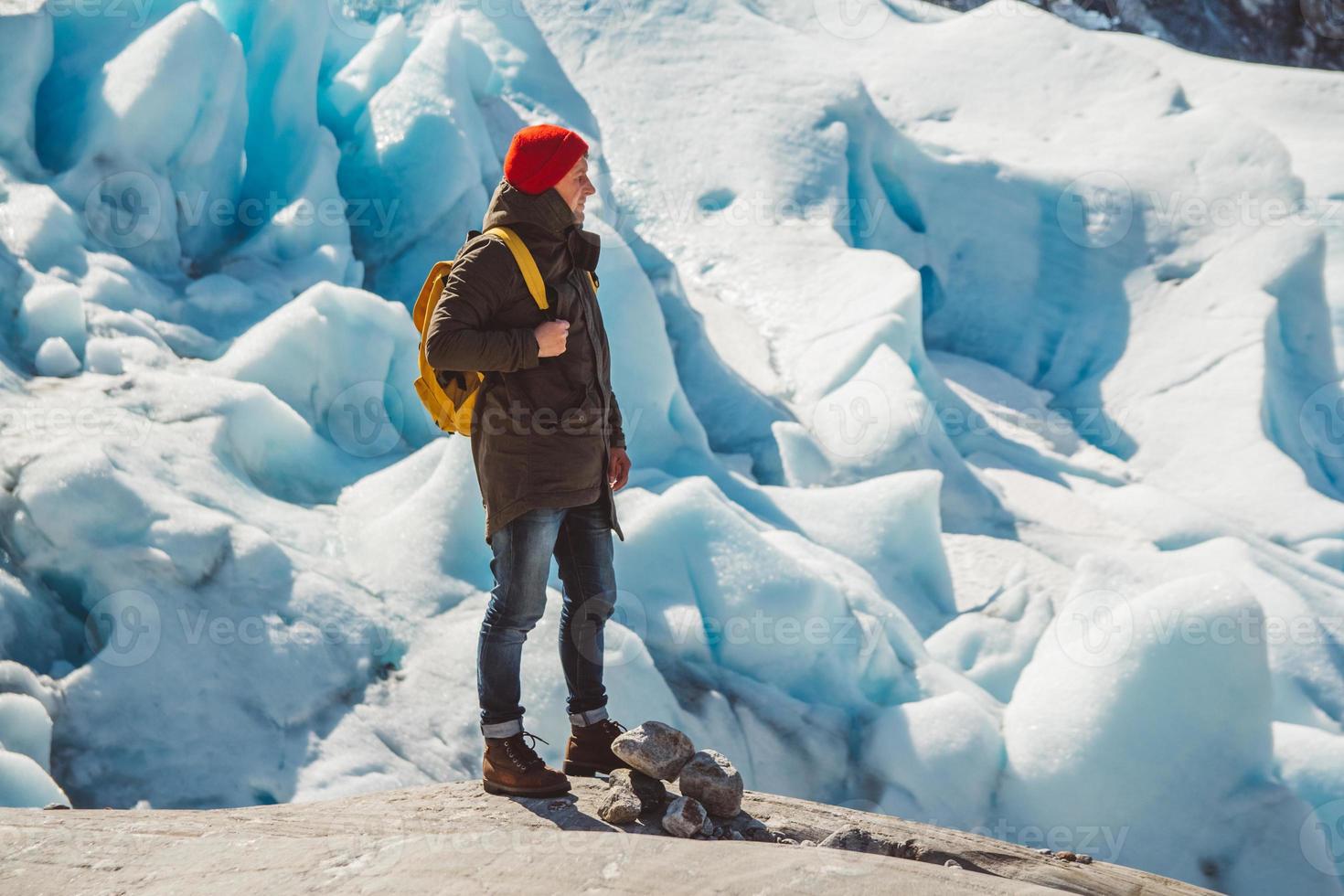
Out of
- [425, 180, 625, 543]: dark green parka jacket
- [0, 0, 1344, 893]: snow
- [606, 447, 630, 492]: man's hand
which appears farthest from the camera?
[0, 0, 1344, 893]: snow

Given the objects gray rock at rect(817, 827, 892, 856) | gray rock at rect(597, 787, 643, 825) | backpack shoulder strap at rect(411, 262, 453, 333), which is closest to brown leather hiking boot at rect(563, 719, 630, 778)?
gray rock at rect(597, 787, 643, 825)

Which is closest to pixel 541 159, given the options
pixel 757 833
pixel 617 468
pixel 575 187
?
pixel 575 187

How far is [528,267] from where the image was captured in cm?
233

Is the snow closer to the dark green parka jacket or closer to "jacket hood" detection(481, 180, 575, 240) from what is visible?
the dark green parka jacket

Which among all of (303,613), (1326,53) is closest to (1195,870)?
(303,613)

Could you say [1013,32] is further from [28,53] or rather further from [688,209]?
[28,53]

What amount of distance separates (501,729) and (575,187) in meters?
1.09

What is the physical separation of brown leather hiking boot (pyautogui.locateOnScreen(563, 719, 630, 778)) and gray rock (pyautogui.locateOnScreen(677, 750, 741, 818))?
0.71 ft

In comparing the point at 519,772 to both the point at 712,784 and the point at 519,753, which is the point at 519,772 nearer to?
the point at 519,753

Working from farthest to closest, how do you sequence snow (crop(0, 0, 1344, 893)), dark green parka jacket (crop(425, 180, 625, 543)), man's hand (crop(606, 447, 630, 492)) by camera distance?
snow (crop(0, 0, 1344, 893)), man's hand (crop(606, 447, 630, 492)), dark green parka jacket (crop(425, 180, 625, 543))

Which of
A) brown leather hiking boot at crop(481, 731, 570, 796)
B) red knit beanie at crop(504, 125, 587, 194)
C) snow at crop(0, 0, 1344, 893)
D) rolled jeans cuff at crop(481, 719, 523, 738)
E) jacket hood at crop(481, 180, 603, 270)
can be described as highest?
red knit beanie at crop(504, 125, 587, 194)

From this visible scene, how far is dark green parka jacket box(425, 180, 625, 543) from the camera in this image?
2.26 metres

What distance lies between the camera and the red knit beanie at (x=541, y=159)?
7.70 feet

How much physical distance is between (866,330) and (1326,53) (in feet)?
54.2
